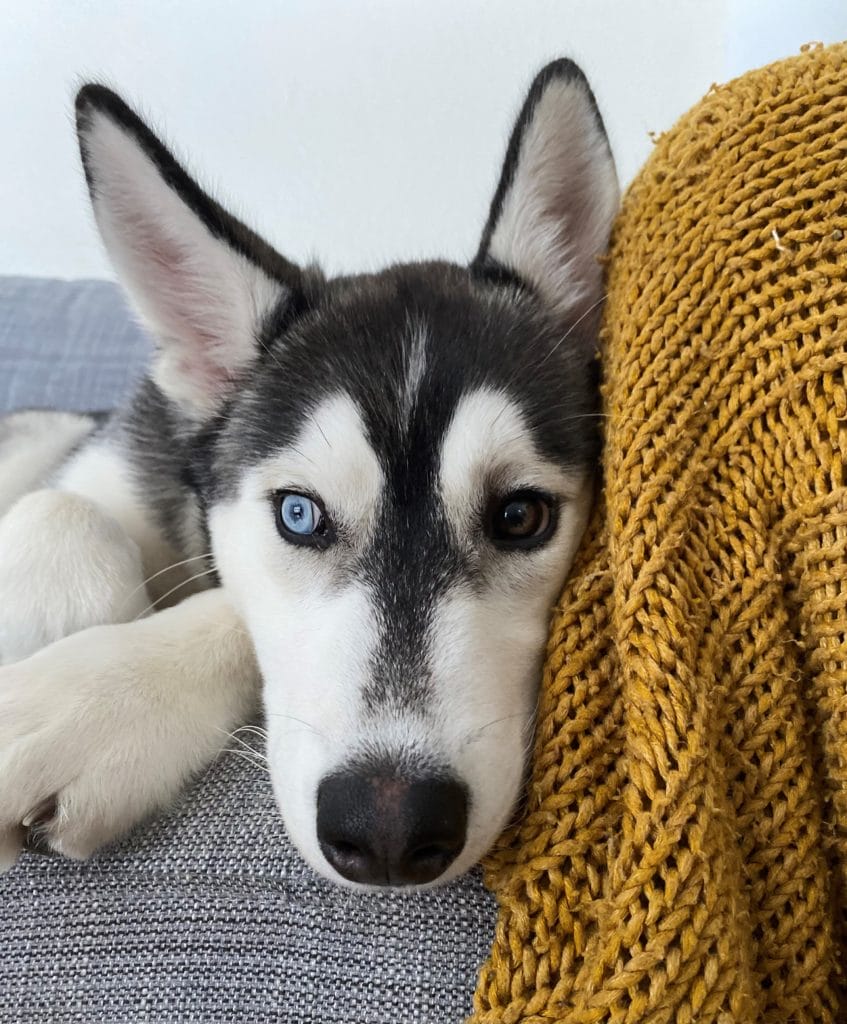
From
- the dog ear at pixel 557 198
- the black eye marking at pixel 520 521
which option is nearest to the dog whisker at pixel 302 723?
the black eye marking at pixel 520 521

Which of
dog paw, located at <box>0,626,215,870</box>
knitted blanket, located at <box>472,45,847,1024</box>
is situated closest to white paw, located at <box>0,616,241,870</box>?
dog paw, located at <box>0,626,215,870</box>

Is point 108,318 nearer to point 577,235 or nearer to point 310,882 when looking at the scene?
point 577,235

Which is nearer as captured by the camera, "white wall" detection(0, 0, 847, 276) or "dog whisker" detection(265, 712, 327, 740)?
"dog whisker" detection(265, 712, 327, 740)

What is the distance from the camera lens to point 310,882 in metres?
0.87

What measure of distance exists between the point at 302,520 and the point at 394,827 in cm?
48

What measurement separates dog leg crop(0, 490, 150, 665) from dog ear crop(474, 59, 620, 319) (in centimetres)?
79

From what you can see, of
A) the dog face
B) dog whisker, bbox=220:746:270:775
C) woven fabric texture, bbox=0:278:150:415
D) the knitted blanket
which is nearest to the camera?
the knitted blanket

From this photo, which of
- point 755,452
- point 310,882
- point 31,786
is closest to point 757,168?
point 755,452

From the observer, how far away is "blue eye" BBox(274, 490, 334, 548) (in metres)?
1.11

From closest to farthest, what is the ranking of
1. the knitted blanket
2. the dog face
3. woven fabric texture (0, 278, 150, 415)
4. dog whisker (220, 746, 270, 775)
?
1. the knitted blanket
2. the dog face
3. dog whisker (220, 746, 270, 775)
4. woven fabric texture (0, 278, 150, 415)

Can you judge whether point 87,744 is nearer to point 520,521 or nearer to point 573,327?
point 520,521

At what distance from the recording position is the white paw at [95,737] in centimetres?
90

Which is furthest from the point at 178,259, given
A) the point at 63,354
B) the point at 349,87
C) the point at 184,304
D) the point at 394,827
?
the point at 349,87

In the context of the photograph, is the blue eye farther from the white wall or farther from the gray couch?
the white wall
